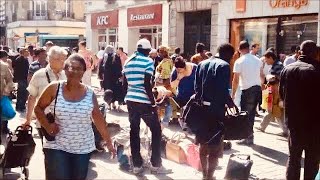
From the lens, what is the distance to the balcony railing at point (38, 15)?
147 feet

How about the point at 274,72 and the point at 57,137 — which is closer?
the point at 57,137

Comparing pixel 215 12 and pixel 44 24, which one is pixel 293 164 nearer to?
pixel 215 12

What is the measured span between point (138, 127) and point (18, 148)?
1.60 metres

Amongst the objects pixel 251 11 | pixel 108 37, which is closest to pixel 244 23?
pixel 251 11

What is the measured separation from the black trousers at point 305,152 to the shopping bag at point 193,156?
63.7 inches

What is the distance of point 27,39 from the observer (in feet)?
122

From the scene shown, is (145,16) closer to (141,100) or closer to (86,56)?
(86,56)

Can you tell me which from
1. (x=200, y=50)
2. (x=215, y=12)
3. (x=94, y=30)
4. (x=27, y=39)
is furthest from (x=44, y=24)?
(x=200, y=50)

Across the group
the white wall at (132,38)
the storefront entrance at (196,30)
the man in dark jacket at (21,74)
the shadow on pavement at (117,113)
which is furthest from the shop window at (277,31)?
the white wall at (132,38)

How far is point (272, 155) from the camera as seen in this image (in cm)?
739

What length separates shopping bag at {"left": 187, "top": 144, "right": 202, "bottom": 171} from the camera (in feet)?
21.0

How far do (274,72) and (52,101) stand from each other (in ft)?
19.9

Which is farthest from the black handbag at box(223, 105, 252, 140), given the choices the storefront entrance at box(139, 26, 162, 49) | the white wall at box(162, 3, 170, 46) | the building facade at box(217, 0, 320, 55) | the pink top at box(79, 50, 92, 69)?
the storefront entrance at box(139, 26, 162, 49)

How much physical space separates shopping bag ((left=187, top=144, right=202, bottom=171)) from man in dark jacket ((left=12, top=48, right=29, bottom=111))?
6.92 m
